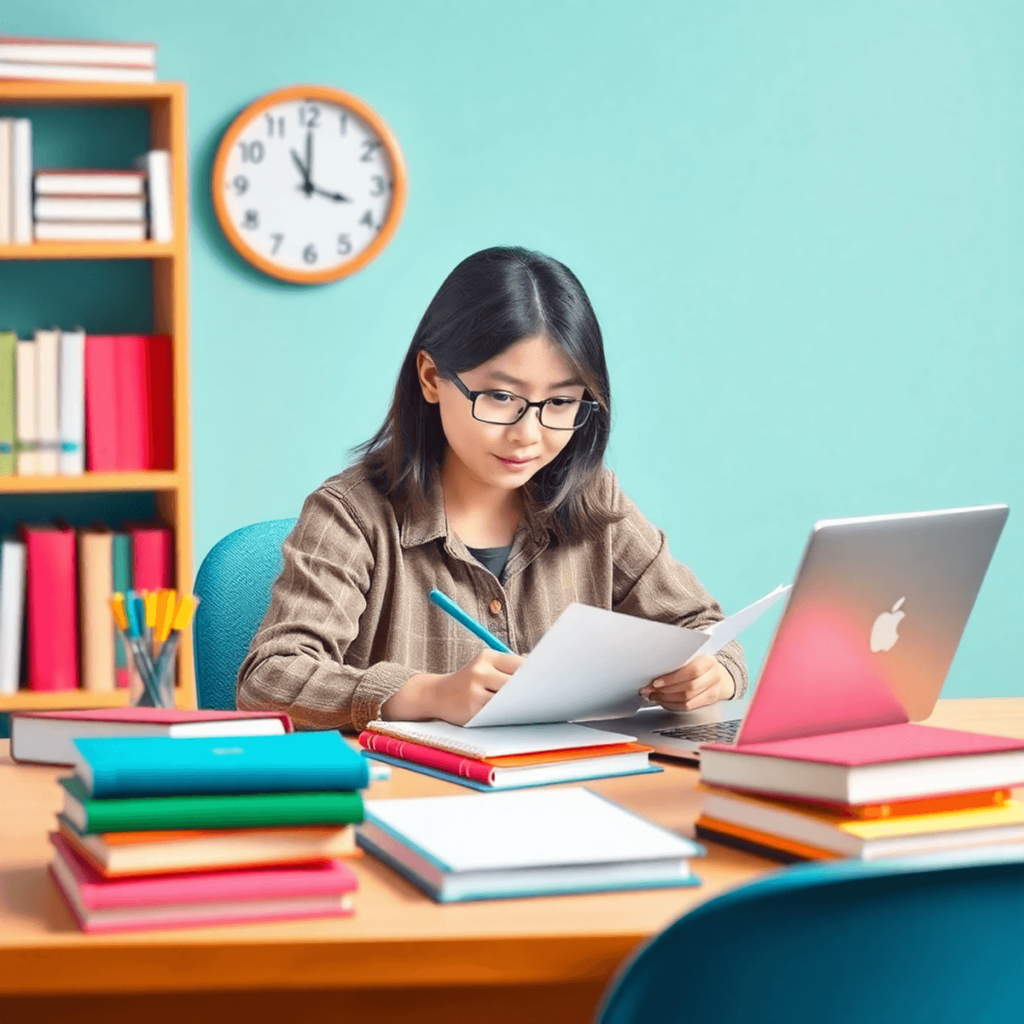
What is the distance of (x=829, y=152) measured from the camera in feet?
9.93

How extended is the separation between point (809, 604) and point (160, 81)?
221cm

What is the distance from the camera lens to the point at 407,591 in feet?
5.56

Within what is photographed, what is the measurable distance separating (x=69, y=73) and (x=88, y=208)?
0.81 ft

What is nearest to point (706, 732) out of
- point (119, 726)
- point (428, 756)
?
point (428, 756)

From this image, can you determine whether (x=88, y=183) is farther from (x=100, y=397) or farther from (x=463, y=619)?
(x=463, y=619)

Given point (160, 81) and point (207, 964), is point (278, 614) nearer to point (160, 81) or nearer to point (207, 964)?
point (207, 964)

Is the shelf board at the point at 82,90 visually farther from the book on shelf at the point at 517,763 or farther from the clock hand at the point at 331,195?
the book on shelf at the point at 517,763

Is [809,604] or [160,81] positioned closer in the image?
[809,604]

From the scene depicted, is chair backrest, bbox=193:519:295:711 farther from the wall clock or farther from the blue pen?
the wall clock

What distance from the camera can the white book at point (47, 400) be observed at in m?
2.51

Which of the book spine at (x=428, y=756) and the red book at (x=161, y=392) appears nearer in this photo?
the book spine at (x=428, y=756)

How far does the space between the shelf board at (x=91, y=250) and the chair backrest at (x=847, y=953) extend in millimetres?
2166

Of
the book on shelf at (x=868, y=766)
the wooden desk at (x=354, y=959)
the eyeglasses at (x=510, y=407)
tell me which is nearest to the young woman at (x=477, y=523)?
the eyeglasses at (x=510, y=407)

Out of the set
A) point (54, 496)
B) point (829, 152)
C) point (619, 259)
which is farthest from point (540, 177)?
point (54, 496)
